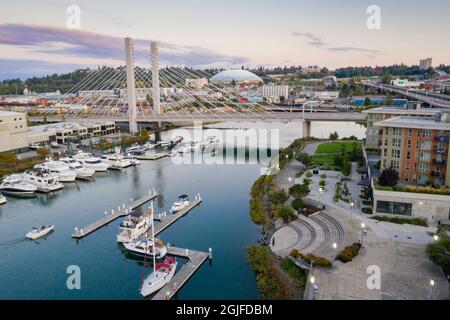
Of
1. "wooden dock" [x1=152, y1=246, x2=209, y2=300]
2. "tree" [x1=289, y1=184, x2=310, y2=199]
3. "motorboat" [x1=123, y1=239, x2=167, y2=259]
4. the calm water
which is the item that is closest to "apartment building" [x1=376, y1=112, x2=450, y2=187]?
"tree" [x1=289, y1=184, x2=310, y2=199]

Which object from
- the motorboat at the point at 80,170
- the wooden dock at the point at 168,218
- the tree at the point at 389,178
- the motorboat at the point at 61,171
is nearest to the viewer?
the tree at the point at 389,178

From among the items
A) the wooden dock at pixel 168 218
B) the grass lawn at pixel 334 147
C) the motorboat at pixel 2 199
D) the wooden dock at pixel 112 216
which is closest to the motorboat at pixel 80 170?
the motorboat at pixel 2 199

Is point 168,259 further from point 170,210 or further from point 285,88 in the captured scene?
point 285,88

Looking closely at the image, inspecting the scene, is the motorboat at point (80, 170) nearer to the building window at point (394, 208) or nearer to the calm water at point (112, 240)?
the calm water at point (112, 240)

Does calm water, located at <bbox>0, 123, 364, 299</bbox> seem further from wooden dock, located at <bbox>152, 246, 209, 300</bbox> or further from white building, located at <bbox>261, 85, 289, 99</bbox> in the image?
white building, located at <bbox>261, 85, 289, 99</bbox>

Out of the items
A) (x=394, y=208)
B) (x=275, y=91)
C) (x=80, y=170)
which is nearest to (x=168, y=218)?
(x=394, y=208)
